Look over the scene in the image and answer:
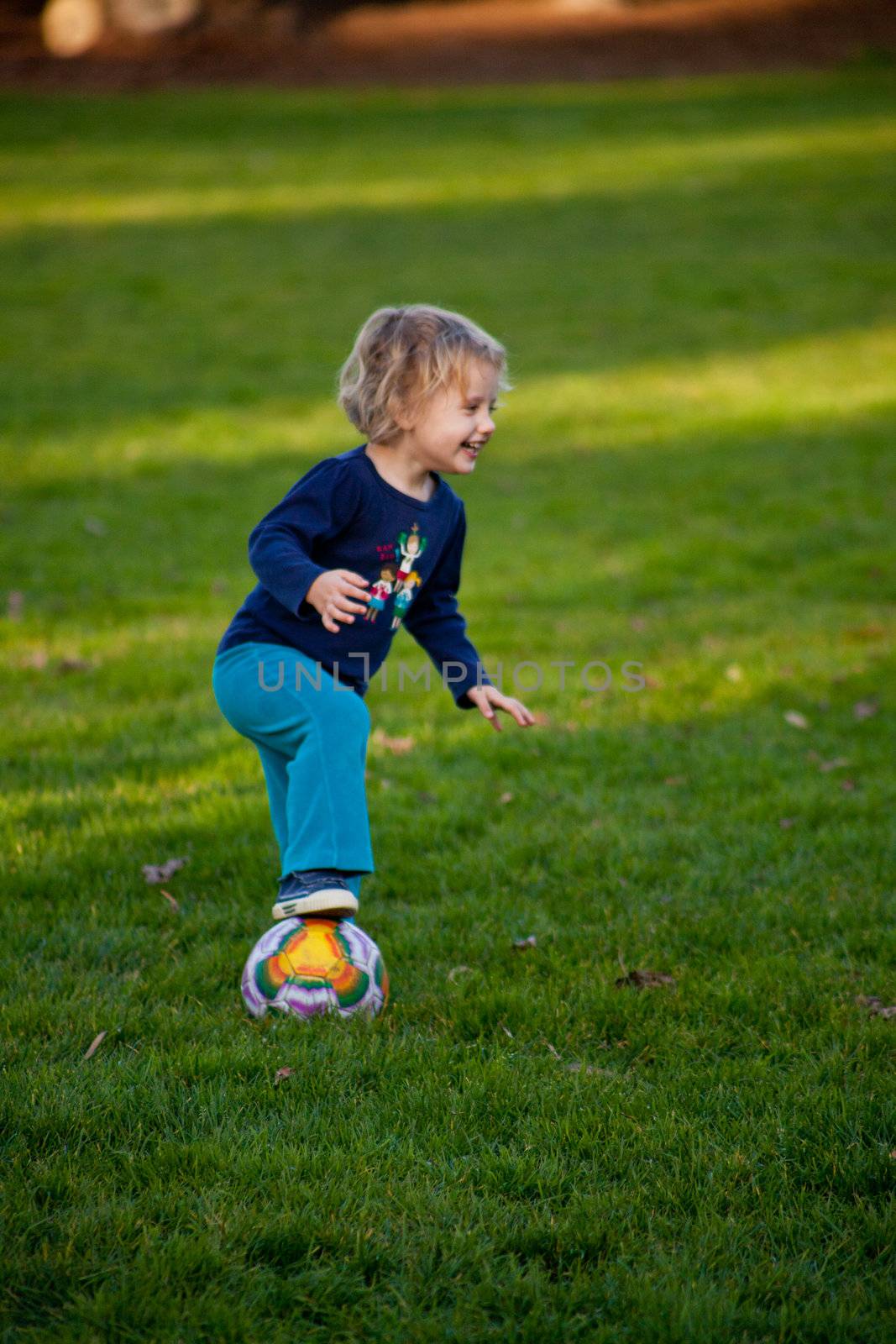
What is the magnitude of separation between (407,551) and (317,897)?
1.16 m

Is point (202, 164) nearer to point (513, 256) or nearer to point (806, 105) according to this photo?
point (513, 256)

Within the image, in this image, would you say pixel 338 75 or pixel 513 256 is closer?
pixel 513 256

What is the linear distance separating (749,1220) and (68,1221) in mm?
1567

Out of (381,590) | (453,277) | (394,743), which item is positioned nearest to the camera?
(381,590)

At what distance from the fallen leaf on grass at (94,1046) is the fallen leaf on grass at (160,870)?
3.54ft

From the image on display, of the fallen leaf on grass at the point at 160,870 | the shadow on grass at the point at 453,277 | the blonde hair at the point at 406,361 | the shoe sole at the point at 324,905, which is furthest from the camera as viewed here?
the shadow on grass at the point at 453,277

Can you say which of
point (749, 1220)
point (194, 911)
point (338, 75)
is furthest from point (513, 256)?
point (749, 1220)

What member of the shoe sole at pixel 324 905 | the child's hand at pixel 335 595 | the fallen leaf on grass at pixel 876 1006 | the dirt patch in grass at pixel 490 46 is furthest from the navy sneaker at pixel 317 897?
the dirt patch in grass at pixel 490 46

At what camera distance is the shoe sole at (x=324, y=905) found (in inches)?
147

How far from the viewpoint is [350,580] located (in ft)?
12.0

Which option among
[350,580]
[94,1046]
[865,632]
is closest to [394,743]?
[350,580]

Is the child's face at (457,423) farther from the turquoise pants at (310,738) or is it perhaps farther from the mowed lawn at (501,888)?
the mowed lawn at (501,888)

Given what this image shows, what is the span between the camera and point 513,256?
66.2ft

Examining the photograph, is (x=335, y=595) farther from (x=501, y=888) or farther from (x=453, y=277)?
(x=453, y=277)
